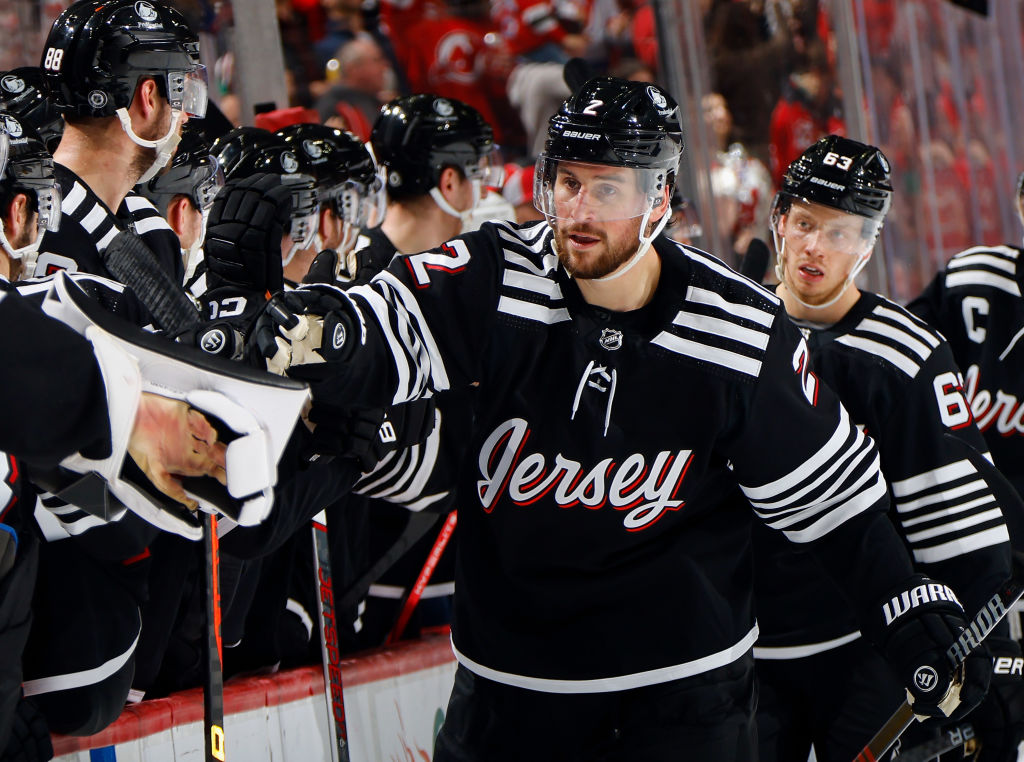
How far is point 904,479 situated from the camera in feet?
9.31

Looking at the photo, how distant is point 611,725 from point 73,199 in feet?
4.91

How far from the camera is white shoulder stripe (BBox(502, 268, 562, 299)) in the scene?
2.26 meters

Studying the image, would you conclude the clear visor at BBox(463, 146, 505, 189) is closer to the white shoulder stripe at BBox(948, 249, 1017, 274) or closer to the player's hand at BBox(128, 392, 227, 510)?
the white shoulder stripe at BBox(948, 249, 1017, 274)

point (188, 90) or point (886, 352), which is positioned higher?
point (188, 90)

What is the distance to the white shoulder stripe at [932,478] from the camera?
2.82 metres

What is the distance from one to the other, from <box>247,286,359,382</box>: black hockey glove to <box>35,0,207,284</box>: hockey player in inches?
38.0

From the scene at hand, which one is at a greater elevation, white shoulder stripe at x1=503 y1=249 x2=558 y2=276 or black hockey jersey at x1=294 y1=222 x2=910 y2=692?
white shoulder stripe at x1=503 y1=249 x2=558 y2=276

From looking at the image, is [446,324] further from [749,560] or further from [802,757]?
[802,757]

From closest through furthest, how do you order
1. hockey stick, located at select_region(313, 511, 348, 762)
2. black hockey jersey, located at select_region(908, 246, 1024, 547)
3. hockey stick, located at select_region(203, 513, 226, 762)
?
hockey stick, located at select_region(203, 513, 226, 762), hockey stick, located at select_region(313, 511, 348, 762), black hockey jersey, located at select_region(908, 246, 1024, 547)

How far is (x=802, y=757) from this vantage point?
2912 millimetres

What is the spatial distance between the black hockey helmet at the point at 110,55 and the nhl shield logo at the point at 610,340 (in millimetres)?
1203

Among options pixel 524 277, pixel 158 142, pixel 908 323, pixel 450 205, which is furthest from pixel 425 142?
pixel 524 277

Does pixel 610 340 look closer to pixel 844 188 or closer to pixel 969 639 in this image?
pixel 969 639

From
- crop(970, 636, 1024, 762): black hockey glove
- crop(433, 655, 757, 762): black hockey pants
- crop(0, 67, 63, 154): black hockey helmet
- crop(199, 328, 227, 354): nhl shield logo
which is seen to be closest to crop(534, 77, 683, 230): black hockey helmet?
crop(199, 328, 227, 354): nhl shield logo
